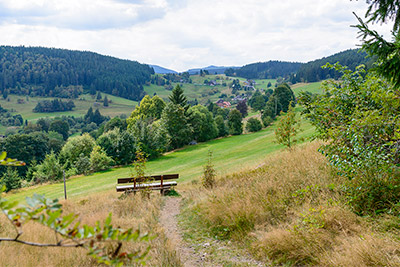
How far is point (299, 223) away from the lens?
5.83 meters

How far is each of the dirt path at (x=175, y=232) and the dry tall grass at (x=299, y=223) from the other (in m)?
0.82

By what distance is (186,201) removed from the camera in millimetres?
11898

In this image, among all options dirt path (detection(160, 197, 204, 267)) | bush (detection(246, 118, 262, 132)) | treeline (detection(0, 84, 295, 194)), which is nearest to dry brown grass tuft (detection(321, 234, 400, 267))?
dirt path (detection(160, 197, 204, 267))

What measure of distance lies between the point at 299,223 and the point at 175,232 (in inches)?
143

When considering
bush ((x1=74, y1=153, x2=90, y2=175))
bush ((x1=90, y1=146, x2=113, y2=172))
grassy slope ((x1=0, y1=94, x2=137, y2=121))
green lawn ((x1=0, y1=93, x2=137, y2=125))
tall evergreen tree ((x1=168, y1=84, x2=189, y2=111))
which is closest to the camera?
bush ((x1=90, y1=146, x2=113, y2=172))

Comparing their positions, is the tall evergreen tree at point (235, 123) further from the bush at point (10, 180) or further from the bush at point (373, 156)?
the bush at point (373, 156)

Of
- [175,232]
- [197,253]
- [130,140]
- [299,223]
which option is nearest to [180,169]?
Answer: [130,140]

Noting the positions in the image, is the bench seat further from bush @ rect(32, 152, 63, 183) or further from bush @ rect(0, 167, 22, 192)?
bush @ rect(0, 167, 22, 192)

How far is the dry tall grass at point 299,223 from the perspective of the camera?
14.8 feet

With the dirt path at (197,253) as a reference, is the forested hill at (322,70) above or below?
above

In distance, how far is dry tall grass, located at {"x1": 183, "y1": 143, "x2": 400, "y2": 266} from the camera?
451 cm

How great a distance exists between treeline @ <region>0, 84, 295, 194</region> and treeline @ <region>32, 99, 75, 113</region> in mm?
100163

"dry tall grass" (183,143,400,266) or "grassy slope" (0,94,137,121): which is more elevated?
"grassy slope" (0,94,137,121)

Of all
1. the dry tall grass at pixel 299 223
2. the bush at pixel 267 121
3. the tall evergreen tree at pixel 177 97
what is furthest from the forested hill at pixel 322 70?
the dry tall grass at pixel 299 223
